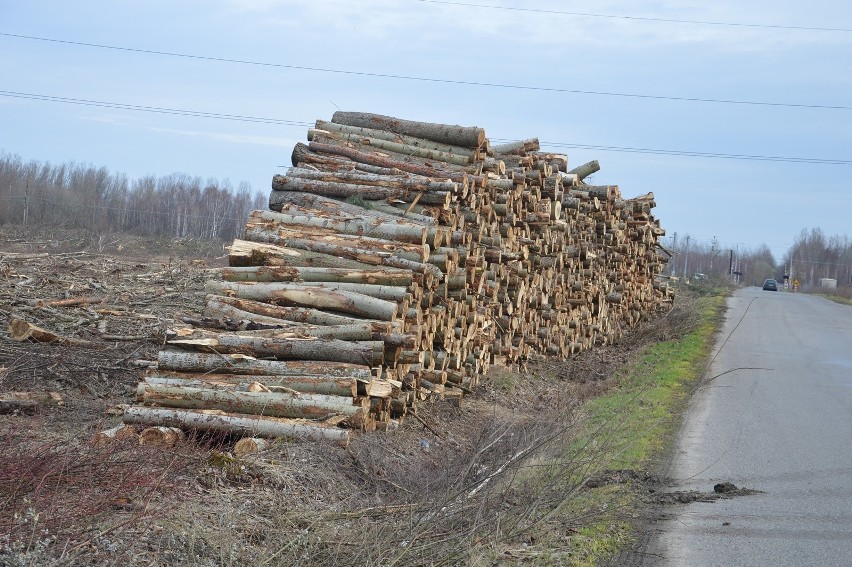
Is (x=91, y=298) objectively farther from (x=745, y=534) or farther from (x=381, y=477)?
(x=745, y=534)

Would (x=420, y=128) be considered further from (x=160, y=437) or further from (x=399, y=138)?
(x=160, y=437)

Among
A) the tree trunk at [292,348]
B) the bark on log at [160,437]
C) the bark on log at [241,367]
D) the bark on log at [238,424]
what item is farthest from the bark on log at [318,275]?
the bark on log at [160,437]

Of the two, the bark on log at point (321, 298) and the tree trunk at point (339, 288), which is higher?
the tree trunk at point (339, 288)

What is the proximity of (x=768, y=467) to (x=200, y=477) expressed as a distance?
535 centimetres

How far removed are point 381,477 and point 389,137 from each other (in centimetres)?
697

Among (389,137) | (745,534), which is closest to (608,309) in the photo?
(389,137)

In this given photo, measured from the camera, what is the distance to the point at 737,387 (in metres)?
14.1

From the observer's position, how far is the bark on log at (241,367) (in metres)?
8.38

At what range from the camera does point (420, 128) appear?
1335 centimetres

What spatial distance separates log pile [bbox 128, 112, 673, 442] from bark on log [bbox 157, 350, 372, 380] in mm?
11

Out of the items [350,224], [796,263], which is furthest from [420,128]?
[796,263]

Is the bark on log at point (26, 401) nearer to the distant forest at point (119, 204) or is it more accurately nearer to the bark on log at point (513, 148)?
the bark on log at point (513, 148)

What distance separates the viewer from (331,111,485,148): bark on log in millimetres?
12859

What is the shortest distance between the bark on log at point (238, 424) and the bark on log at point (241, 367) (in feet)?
1.81
